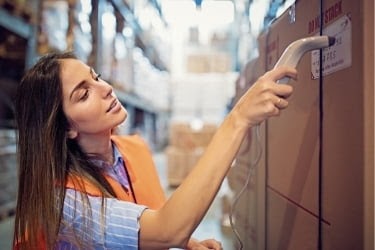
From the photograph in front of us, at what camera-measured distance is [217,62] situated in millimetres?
5656

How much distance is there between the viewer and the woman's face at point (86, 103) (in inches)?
30.3

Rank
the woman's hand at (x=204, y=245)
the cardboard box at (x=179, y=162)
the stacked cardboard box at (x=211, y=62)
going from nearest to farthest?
the woman's hand at (x=204, y=245) → the cardboard box at (x=179, y=162) → the stacked cardboard box at (x=211, y=62)

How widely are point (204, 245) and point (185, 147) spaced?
2.88m

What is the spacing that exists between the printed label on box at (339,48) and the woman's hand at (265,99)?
0.06 m

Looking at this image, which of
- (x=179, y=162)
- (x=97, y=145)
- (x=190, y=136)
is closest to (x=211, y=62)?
(x=190, y=136)

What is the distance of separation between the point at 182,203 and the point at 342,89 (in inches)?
11.6

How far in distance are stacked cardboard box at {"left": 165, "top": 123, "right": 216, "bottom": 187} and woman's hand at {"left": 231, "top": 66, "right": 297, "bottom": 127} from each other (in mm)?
2843

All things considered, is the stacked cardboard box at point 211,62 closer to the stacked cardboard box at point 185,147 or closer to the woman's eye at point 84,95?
the stacked cardboard box at point 185,147

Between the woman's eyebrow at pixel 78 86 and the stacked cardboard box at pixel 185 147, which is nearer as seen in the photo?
the woman's eyebrow at pixel 78 86

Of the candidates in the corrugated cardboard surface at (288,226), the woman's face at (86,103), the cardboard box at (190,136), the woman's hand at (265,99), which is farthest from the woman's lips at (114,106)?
the cardboard box at (190,136)

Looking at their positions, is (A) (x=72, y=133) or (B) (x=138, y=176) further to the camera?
(B) (x=138, y=176)

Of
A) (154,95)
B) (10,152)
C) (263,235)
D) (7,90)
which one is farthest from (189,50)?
(263,235)

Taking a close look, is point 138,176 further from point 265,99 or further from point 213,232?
point 265,99

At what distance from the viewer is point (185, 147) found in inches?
147
